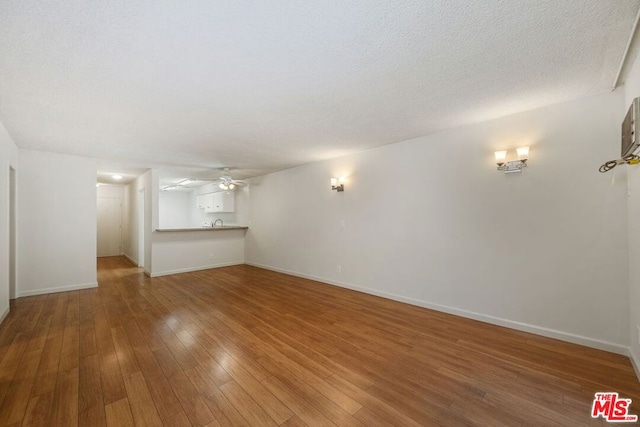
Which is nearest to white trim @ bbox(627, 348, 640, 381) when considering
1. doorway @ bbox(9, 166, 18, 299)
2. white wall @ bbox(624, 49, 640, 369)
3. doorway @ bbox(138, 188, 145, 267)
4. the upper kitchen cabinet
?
white wall @ bbox(624, 49, 640, 369)

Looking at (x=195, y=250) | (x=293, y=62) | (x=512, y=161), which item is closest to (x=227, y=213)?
(x=195, y=250)

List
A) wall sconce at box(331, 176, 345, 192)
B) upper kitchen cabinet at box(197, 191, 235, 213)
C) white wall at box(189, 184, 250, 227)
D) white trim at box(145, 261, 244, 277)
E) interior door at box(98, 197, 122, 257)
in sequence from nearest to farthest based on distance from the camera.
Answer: wall sconce at box(331, 176, 345, 192)
white trim at box(145, 261, 244, 277)
white wall at box(189, 184, 250, 227)
upper kitchen cabinet at box(197, 191, 235, 213)
interior door at box(98, 197, 122, 257)

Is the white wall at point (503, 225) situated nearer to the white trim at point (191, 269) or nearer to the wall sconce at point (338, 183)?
the wall sconce at point (338, 183)

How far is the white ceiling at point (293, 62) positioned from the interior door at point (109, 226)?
6012 millimetres

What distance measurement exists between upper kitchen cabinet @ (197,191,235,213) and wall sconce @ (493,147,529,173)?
267 inches

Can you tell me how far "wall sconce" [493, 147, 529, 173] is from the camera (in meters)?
2.75

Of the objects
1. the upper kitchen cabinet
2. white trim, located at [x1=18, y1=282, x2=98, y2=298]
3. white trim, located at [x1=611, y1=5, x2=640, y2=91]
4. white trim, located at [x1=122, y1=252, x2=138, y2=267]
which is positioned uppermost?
white trim, located at [x1=611, y1=5, x2=640, y2=91]

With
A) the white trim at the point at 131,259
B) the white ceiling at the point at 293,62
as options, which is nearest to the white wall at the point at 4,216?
the white ceiling at the point at 293,62

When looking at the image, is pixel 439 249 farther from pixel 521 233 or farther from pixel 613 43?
pixel 613 43

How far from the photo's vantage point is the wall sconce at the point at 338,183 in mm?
4754

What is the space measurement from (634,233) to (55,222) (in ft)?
25.4

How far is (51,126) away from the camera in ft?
10.3

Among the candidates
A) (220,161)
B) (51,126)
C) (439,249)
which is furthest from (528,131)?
(51,126)

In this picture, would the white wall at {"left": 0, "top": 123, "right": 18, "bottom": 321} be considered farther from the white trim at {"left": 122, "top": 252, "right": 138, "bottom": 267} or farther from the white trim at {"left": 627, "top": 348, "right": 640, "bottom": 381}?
the white trim at {"left": 627, "top": 348, "right": 640, "bottom": 381}
